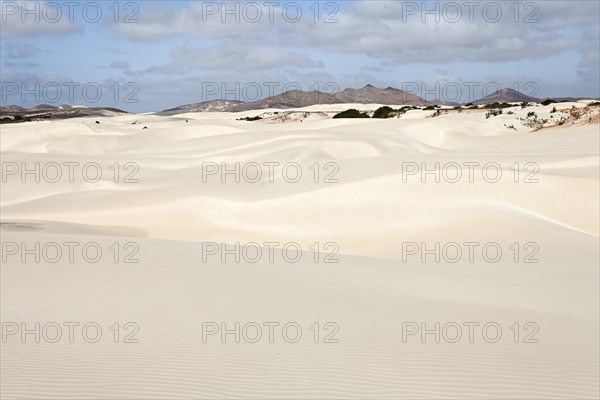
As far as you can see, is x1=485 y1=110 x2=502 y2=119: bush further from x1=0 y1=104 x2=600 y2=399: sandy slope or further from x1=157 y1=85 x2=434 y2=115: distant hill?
x1=157 y1=85 x2=434 y2=115: distant hill

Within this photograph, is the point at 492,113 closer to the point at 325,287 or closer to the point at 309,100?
the point at 325,287

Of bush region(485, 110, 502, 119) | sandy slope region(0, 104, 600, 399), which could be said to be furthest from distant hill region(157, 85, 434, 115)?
sandy slope region(0, 104, 600, 399)

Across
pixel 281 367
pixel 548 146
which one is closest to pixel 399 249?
pixel 281 367

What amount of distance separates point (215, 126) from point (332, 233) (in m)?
33.5

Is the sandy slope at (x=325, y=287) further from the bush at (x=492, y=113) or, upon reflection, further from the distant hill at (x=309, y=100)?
the distant hill at (x=309, y=100)

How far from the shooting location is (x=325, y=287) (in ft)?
24.9

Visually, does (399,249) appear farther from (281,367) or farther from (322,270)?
(281,367)

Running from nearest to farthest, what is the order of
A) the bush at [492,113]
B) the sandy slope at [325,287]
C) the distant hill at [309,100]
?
the sandy slope at [325,287], the bush at [492,113], the distant hill at [309,100]

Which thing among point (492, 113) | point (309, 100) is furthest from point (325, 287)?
point (309, 100)

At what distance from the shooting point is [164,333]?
5809 millimetres

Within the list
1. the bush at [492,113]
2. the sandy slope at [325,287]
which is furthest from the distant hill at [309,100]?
the sandy slope at [325,287]

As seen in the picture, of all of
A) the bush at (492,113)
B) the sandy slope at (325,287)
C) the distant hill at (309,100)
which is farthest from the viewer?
the distant hill at (309,100)

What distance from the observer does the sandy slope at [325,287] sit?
4.64m

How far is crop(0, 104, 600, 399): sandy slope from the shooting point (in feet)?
15.2
